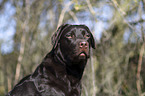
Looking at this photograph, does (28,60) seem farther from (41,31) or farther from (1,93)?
(1,93)

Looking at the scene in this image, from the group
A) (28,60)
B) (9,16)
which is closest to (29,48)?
(28,60)

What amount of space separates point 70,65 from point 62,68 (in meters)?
0.13

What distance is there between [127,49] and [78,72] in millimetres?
3998

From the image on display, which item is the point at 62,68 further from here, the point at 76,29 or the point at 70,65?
the point at 76,29

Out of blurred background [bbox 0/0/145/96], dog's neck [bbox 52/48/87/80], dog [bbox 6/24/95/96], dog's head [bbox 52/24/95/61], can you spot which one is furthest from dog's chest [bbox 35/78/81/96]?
blurred background [bbox 0/0/145/96]

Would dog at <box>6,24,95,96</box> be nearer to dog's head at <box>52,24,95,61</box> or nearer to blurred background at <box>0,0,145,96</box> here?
dog's head at <box>52,24,95,61</box>

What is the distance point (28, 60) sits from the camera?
24.4 ft

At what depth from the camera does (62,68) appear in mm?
3170

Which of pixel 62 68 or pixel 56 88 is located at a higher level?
pixel 62 68

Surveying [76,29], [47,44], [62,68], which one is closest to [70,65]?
[62,68]

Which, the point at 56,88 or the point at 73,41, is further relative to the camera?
the point at 73,41

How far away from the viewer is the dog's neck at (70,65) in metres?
3.19

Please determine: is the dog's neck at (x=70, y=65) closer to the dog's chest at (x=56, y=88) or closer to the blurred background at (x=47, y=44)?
the dog's chest at (x=56, y=88)

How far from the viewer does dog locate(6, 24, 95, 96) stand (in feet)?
9.76
